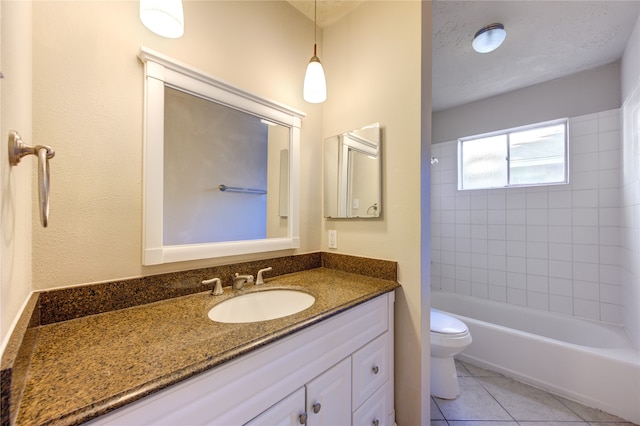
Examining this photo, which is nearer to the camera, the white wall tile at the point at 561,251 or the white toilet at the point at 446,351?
the white toilet at the point at 446,351

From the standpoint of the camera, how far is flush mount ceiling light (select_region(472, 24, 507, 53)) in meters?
1.64

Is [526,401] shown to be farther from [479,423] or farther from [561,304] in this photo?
[561,304]

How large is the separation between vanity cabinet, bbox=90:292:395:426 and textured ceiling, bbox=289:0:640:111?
176cm

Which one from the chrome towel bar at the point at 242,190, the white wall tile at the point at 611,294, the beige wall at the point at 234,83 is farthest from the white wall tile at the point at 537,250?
the chrome towel bar at the point at 242,190

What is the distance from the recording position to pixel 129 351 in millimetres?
624

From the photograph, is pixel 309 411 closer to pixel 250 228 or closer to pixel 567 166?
pixel 250 228

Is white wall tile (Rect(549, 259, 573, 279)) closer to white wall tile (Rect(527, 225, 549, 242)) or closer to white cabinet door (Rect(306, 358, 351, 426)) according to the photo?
white wall tile (Rect(527, 225, 549, 242))

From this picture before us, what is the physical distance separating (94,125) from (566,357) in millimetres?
2891

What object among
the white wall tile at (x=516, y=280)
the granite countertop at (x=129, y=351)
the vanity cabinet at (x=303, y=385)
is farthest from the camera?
the white wall tile at (x=516, y=280)

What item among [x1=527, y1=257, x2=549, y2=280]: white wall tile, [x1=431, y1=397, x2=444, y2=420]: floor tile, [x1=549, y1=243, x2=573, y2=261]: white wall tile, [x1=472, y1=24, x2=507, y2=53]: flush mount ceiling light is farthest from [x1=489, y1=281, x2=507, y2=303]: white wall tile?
[x1=472, y1=24, x2=507, y2=53]: flush mount ceiling light

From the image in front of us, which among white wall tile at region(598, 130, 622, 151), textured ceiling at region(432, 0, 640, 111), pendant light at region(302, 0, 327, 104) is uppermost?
textured ceiling at region(432, 0, 640, 111)

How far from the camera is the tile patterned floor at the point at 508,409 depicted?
1.50 meters

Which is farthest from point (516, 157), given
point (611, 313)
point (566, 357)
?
point (566, 357)

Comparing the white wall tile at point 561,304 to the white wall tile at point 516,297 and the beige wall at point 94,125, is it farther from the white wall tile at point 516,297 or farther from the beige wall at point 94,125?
the beige wall at point 94,125
